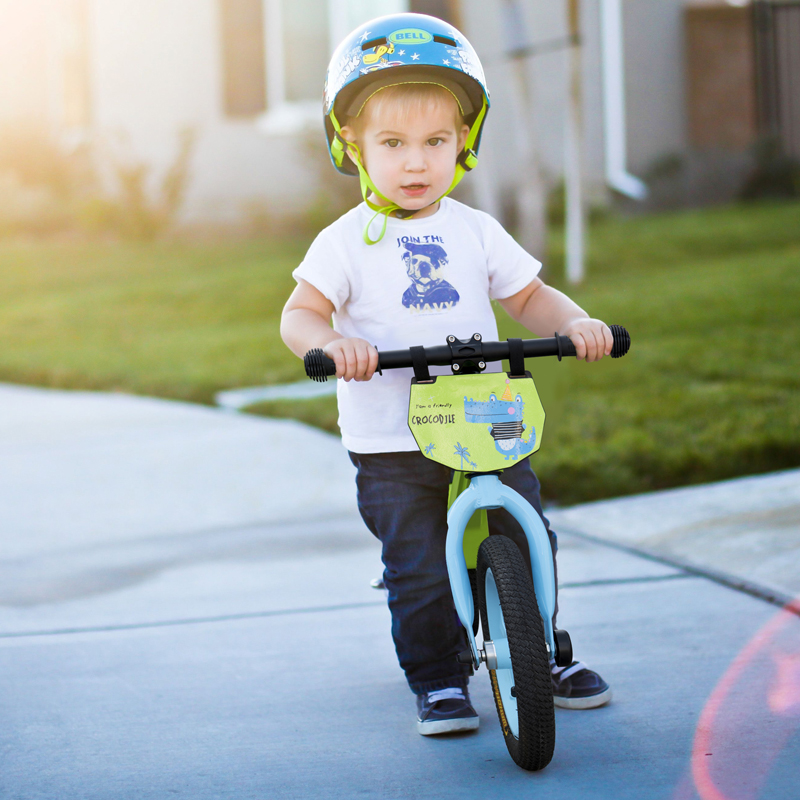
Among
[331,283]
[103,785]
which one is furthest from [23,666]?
[331,283]

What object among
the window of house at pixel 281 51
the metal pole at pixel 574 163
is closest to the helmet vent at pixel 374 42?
the metal pole at pixel 574 163

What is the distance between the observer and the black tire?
2008mm

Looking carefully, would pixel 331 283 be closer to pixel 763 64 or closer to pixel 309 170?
pixel 309 170

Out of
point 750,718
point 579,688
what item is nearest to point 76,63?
point 579,688

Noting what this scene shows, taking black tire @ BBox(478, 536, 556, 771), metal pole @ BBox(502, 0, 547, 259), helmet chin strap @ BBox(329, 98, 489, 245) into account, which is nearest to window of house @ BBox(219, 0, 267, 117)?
metal pole @ BBox(502, 0, 547, 259)

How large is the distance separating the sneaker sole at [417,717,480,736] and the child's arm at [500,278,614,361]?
2.76 feet

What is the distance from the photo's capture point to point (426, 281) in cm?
240

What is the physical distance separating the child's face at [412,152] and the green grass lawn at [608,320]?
7.00 feet

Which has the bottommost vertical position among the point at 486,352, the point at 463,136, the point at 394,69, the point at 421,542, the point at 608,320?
the point at 421,542

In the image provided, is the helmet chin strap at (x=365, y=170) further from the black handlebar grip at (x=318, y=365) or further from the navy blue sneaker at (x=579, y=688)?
the navy blue sneaker at (x=579, y=688)

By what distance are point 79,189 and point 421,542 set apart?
11.7 meters

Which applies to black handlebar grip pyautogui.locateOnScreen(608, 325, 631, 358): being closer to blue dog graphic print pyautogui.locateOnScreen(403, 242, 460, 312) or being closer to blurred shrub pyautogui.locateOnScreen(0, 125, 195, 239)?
blue dog graphic print pyautogui.locateOnScreen(403, 242, 460, 312)

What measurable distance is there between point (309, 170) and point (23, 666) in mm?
10079

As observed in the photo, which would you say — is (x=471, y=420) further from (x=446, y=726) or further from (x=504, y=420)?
(x=446, y=726)
